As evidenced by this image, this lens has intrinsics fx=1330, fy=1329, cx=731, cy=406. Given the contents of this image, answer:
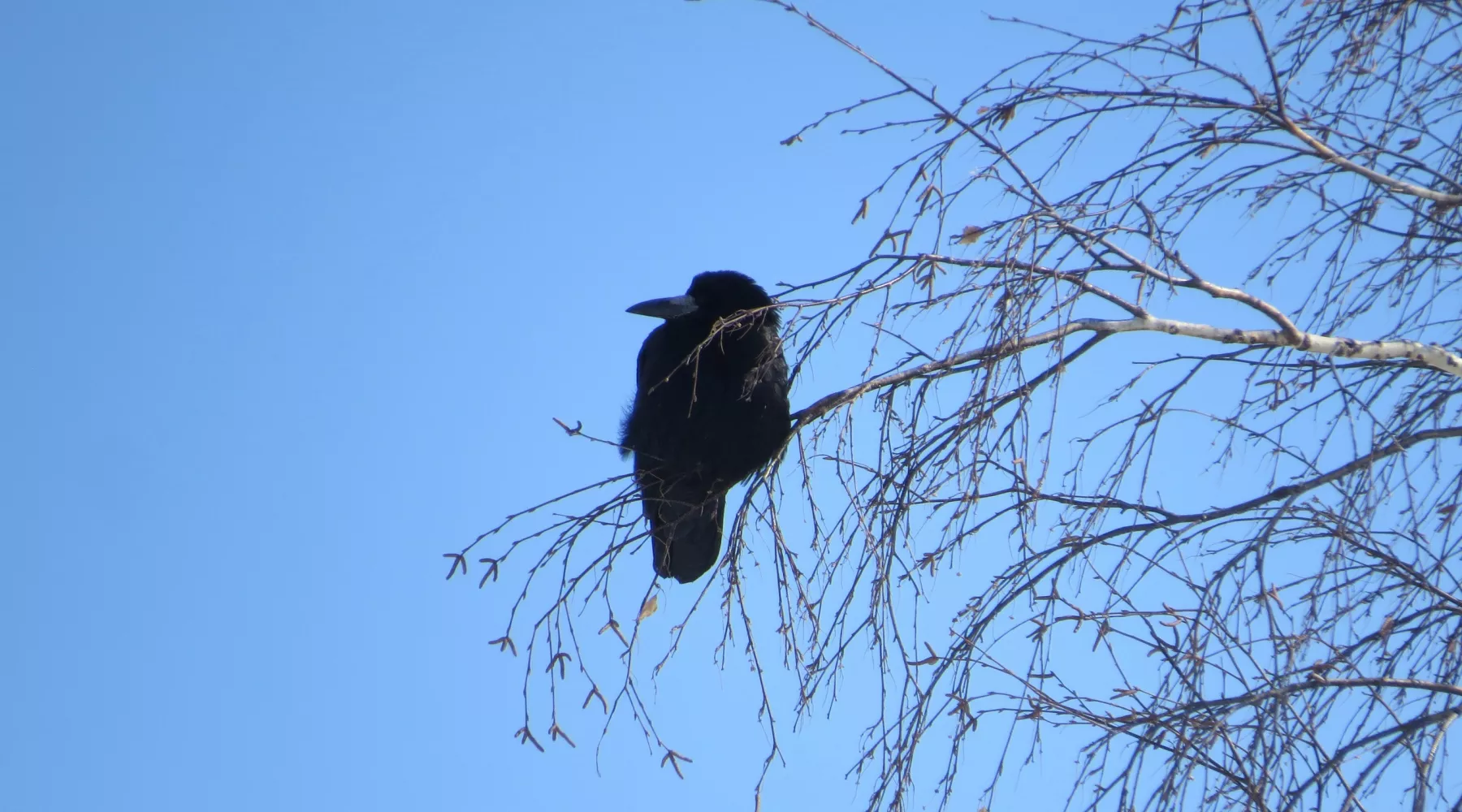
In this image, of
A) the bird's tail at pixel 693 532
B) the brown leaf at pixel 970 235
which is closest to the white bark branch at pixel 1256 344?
the brown leaf at pixel 970 235

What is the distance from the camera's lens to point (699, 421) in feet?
15.7

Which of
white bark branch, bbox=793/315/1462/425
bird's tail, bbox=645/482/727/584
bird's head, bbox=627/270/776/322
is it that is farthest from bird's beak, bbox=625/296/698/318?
white bark branch, bbox=793/315/1462/425

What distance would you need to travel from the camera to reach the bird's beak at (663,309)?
5184 mm

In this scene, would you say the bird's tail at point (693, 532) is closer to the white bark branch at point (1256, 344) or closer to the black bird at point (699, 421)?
the black bird at point (699, 421)

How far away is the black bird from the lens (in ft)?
15.5

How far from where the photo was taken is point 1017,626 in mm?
3152

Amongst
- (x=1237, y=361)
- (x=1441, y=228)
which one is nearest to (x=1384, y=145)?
(x=1441, y=228)

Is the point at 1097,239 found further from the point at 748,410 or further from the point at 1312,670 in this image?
the point at 748,410

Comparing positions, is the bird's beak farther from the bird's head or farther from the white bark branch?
the white bark branch

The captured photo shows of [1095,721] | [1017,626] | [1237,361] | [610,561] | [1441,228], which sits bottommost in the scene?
[1095,721]

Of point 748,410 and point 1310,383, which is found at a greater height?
point 748,410

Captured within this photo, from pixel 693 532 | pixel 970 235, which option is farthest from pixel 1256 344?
pixel 693 532

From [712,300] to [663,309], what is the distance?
0.21m

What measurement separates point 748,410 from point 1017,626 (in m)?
1.76
